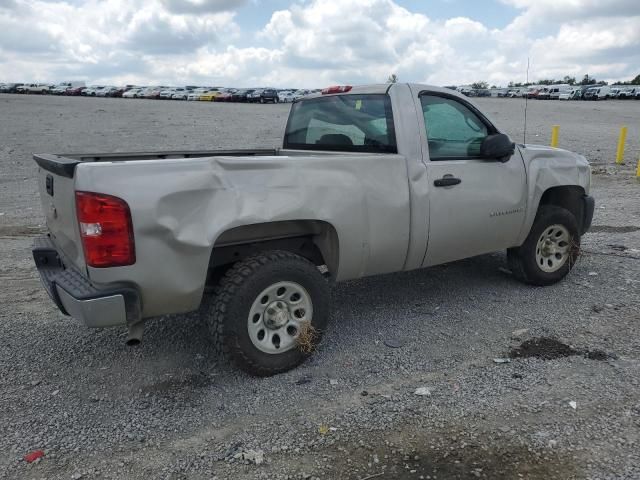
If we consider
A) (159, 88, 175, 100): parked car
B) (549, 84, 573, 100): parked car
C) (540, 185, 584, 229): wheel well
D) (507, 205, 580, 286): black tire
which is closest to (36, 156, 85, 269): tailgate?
(507, 205, 580, 286): black tire

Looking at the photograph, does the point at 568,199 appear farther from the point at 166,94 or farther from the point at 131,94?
the point at 131,94

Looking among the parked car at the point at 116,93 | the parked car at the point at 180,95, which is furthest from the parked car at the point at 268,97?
the parked car at the point at 116,93

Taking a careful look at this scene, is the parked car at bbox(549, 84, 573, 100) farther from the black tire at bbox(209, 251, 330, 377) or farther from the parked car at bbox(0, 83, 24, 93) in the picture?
the black tire at bbox(209, 251, 330, 377)

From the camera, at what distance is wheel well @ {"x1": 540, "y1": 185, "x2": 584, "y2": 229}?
556 cm

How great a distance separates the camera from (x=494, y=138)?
4613mm

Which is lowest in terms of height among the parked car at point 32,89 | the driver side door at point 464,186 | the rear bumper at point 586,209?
the rear bumper at point 586,209

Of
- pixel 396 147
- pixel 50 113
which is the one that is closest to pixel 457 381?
pixel 396 147

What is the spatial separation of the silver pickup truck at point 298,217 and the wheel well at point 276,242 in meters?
0.01

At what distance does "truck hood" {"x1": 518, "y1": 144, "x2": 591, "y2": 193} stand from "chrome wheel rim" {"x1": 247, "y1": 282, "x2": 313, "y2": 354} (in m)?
2.53

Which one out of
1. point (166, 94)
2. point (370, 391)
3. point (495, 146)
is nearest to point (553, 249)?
point (495, 146)

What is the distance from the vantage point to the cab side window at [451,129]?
14.7 ft

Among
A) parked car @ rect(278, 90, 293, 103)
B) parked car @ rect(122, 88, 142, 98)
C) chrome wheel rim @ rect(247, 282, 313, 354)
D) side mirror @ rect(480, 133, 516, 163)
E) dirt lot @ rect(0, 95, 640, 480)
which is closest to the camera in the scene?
dirt lot @ rect(0, 95, 640, 480)

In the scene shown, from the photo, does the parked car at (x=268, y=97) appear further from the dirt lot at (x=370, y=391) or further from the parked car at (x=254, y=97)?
the dirt lot at (x=370, y=391)

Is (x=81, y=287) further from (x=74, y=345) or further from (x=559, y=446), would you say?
(x=559, y=446)
